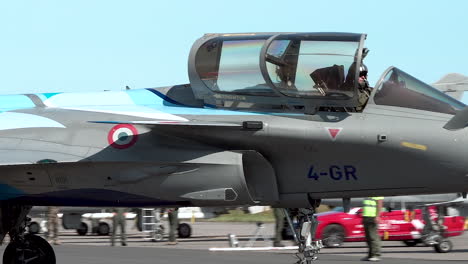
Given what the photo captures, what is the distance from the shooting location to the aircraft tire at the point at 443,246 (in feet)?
66.9

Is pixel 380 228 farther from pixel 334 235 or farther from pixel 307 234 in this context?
pixel 307 234

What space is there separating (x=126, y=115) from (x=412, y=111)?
10.2 feet

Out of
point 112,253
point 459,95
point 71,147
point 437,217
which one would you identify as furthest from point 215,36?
point 437,217

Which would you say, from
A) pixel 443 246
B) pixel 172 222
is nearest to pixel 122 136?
pixel 443 246

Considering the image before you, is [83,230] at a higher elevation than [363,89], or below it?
higher

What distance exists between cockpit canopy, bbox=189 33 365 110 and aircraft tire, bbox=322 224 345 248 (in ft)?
43.9

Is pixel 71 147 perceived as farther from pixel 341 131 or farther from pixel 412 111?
pixel 412 111

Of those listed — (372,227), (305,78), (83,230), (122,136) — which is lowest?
(372,227)

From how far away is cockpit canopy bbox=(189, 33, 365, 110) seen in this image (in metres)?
9.02

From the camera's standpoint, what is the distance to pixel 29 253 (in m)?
10.8

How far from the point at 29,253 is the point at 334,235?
41.6 feet

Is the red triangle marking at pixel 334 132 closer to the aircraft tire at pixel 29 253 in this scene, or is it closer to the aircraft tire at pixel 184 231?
the aircraft tire at pixel 29 253

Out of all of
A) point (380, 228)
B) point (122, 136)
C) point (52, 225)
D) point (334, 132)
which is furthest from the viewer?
point (52, 225)

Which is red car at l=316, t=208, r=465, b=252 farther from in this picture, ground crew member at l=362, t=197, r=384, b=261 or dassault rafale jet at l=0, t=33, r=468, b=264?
dassault rafale jet at l=0, t=33, r=468, b=264
